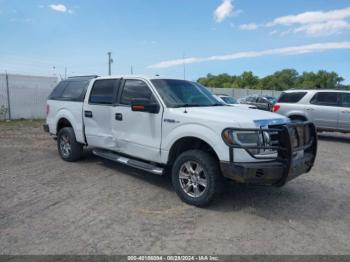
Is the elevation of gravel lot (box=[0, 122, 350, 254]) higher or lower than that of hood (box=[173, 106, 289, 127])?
lower

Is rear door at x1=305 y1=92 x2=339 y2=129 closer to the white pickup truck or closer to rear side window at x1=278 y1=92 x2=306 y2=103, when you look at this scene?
rear side window at x1=278 y1=92 x2=306 y2=103

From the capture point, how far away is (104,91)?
20.3 ft

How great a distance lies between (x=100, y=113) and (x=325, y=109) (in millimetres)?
8634

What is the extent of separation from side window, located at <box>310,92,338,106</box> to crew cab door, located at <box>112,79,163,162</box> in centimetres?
833

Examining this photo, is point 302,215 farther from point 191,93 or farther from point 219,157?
point 191,93

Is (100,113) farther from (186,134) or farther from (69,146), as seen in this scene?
(186,134)

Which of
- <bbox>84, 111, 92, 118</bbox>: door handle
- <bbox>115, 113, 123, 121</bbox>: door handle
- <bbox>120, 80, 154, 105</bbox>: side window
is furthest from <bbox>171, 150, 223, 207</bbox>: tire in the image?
<bbox>84, 111, 92, 118</bbox>: door handle

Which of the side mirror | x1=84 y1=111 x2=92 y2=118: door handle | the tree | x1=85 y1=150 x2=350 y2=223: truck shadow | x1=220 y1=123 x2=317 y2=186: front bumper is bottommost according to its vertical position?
x1=85 y1=150 x2=350 y2=223: truck shadow

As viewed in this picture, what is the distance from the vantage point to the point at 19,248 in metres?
3.33

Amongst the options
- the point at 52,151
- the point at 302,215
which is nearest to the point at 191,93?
the point at 302,215

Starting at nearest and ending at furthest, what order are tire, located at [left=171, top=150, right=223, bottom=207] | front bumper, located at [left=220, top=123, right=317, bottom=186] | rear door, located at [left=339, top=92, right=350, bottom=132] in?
front bumper, located at [left=220, top=123, right=317, bottom=186] < tire, located at [left=171, top=150, right=223, bottom=207] < rear door, located at [left=339, top=92, right=350, bottom=132]

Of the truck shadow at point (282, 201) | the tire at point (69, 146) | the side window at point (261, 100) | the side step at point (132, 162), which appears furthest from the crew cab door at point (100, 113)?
the side window at point (261, 100)

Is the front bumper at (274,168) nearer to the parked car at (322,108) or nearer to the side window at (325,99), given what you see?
the parked car at (322,108)

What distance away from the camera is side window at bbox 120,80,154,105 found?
5.36 m
